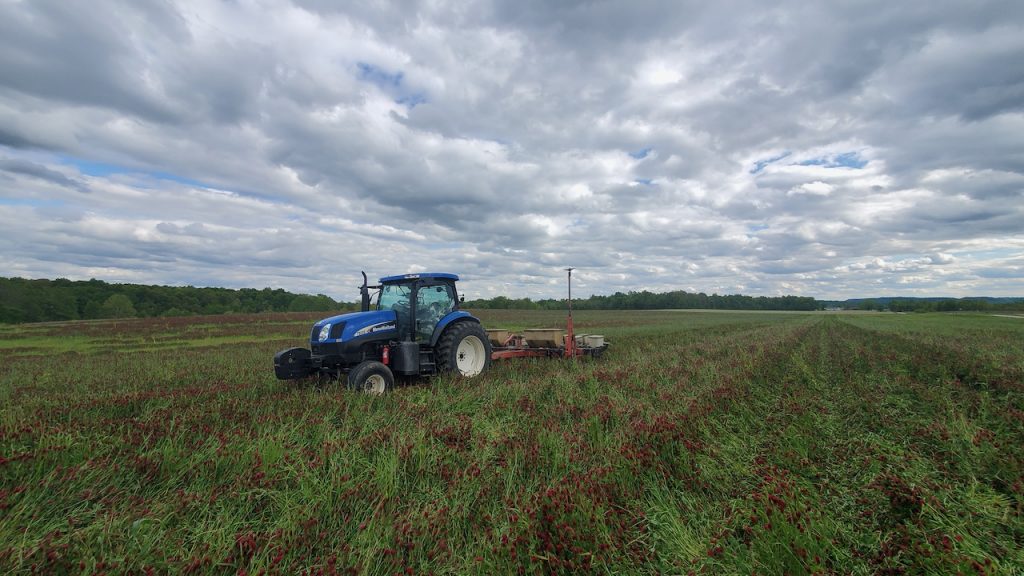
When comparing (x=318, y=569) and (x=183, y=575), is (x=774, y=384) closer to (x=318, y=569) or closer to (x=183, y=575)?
(x=318, y=569)

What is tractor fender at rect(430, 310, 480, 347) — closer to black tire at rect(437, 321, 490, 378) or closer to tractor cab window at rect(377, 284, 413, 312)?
black tire at rect(437, 321, 490, 378)

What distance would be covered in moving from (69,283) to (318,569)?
281 ft

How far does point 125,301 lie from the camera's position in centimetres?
5716

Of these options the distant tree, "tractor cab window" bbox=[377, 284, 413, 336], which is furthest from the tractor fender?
the distant tree

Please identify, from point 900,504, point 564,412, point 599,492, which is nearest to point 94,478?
point 599,492

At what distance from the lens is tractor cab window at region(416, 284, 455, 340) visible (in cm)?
906

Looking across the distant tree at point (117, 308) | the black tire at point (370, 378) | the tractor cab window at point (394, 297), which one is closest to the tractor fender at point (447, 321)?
the tractor cab window at point (394, 297)

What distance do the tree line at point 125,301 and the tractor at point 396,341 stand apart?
3934 centimetres

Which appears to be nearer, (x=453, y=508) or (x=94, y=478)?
(x=453, y=508)

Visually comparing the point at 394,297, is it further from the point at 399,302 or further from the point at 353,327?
the point at 353,327

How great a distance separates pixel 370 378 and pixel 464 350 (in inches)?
94.1

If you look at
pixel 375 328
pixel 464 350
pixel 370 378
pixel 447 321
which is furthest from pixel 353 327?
pixel 464 350

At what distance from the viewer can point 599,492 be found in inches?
138

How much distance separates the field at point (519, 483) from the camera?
2.75m
